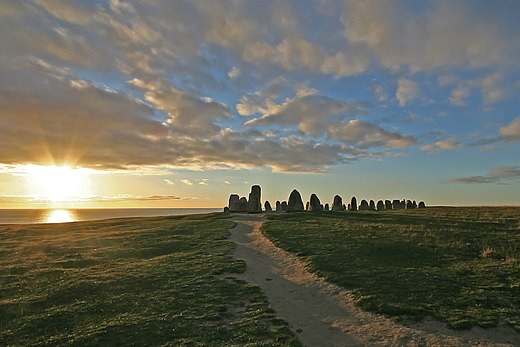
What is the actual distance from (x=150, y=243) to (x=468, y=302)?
2526 cm

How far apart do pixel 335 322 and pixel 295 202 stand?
157 feet

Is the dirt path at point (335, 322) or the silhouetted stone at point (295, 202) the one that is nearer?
the dirt path at point (335, 322)

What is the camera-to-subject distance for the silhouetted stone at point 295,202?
59344 millimetres

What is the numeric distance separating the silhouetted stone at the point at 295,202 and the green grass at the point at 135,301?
3303 centimetres

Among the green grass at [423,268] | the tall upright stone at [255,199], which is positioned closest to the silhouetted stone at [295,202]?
the tall upright stone at [255,199]

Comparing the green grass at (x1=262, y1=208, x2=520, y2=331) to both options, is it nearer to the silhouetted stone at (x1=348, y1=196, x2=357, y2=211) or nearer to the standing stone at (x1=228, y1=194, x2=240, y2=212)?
the standing stone at (x1=228, y1=194, x2=240, y2=212)

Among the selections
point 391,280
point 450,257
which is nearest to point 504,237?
point 450,257

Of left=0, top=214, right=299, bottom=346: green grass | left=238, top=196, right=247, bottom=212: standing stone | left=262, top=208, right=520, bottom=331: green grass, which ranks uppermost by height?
left=238, top=196, right=247, bottom=212: standing stone

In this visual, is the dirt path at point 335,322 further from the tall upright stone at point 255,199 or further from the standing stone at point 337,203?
the standing stone at point 337,203

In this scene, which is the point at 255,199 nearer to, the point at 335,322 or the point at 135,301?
the point at 135,301

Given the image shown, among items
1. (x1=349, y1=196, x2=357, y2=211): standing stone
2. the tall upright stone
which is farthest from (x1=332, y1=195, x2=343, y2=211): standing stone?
the tall upright stone

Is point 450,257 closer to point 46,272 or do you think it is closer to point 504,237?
point 504,237

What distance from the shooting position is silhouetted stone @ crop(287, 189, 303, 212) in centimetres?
5934

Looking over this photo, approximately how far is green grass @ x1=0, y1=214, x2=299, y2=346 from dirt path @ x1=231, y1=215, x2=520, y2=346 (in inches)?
30.8
